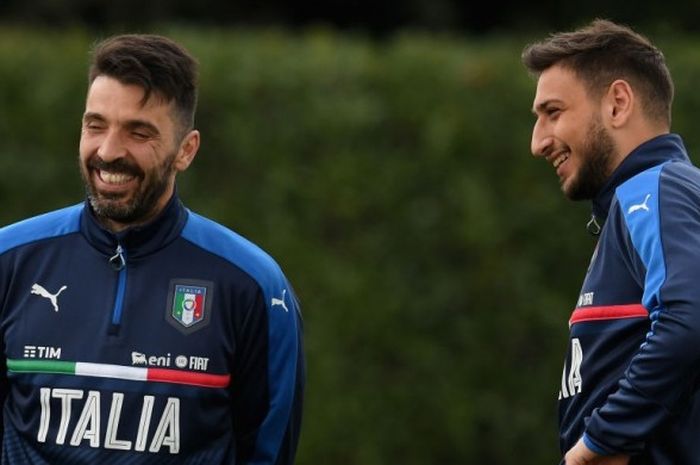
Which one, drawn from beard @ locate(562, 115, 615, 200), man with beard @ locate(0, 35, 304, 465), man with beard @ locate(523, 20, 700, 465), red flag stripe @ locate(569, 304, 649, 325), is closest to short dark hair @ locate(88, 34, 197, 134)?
man with beard @ locate(0, 35, 304, 465)

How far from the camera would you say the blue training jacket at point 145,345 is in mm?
4555

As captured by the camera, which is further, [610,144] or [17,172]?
[17,172]

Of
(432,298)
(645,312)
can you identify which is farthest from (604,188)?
(432,298)

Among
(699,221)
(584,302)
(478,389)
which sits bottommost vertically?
(478,389)

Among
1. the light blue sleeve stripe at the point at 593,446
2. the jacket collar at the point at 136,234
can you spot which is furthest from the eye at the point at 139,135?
the light blue sleeve stripe at the point at 593,446

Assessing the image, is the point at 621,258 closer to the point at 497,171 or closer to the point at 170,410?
the point at 170,410

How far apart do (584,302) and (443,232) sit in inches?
200

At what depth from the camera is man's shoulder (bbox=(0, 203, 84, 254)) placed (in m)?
4.71

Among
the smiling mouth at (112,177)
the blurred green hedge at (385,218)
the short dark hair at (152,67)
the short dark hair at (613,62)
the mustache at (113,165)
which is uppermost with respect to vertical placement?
the short dark hair at (613,62)

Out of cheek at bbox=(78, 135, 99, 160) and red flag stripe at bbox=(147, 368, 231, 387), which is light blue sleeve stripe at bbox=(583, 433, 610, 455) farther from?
cheek at bbox=(78, 135, 99, 160)

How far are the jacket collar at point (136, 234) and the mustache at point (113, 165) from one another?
0.16m

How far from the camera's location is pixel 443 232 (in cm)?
962

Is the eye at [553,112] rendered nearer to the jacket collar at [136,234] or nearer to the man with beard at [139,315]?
the man with beard at [139,315]

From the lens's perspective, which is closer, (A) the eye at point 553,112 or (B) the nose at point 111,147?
(B) the nose at point 111,147
